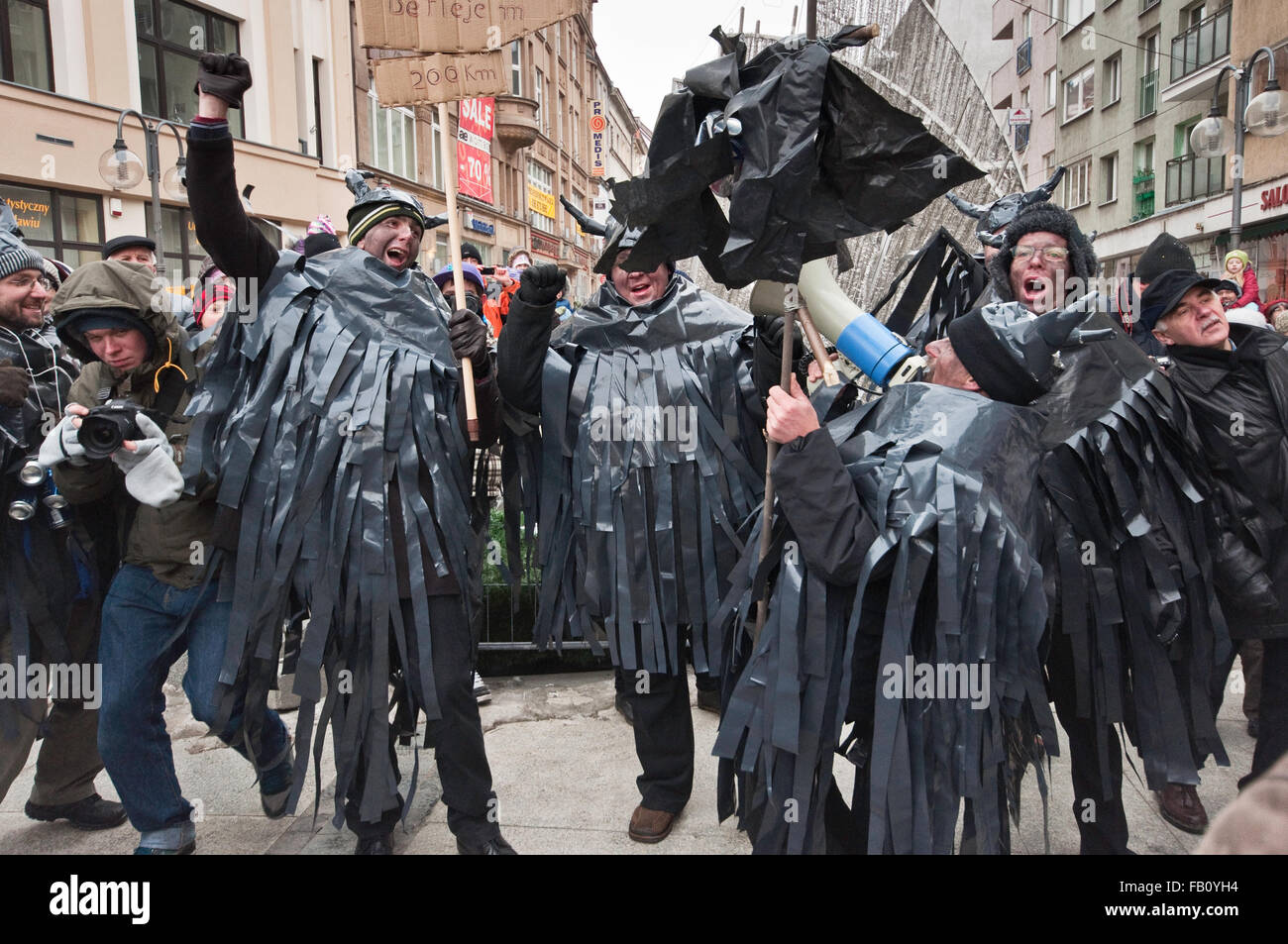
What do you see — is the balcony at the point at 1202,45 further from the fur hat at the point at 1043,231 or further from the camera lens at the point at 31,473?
the camera lens at the point at 31,473

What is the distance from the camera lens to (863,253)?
582cm

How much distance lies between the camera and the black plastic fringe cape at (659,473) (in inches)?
102

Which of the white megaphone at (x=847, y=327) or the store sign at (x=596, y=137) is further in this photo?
the store sign at (x=596, y=137)

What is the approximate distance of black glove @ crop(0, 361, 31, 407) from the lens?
2.41 m

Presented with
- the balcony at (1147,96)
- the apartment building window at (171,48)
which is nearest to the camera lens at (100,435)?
the apartment building window at (171,48)

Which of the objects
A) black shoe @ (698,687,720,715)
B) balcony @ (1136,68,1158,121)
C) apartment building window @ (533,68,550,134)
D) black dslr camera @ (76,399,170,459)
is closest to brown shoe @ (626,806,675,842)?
black shoe @ (698,687,720,715)

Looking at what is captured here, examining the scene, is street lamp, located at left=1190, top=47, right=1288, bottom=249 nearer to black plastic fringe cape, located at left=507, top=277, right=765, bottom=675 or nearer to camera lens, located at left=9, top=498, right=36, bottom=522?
black plastic fringe cape, located at left=507, top=277, right=765, bottom=675

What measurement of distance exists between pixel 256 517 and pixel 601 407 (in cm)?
102

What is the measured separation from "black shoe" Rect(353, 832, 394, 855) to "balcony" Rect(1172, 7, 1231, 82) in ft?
58.0

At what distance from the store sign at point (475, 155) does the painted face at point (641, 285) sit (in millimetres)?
2665

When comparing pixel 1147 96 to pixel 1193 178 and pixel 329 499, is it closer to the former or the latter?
pixel 1193 178

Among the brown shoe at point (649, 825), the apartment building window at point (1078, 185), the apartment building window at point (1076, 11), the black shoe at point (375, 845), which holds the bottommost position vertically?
the brown shoe at point (649, 825)

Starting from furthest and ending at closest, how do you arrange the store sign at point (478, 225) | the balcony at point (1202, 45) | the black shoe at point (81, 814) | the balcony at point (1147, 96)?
the store sign at point (478, 225)
the balcony at point (1147, 96)
the balcony at point (1202, 45)
the black shoe at point (81, 814)

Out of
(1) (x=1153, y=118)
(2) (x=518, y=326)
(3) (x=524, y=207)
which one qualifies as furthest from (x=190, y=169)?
(3) (x=524, y=207)
